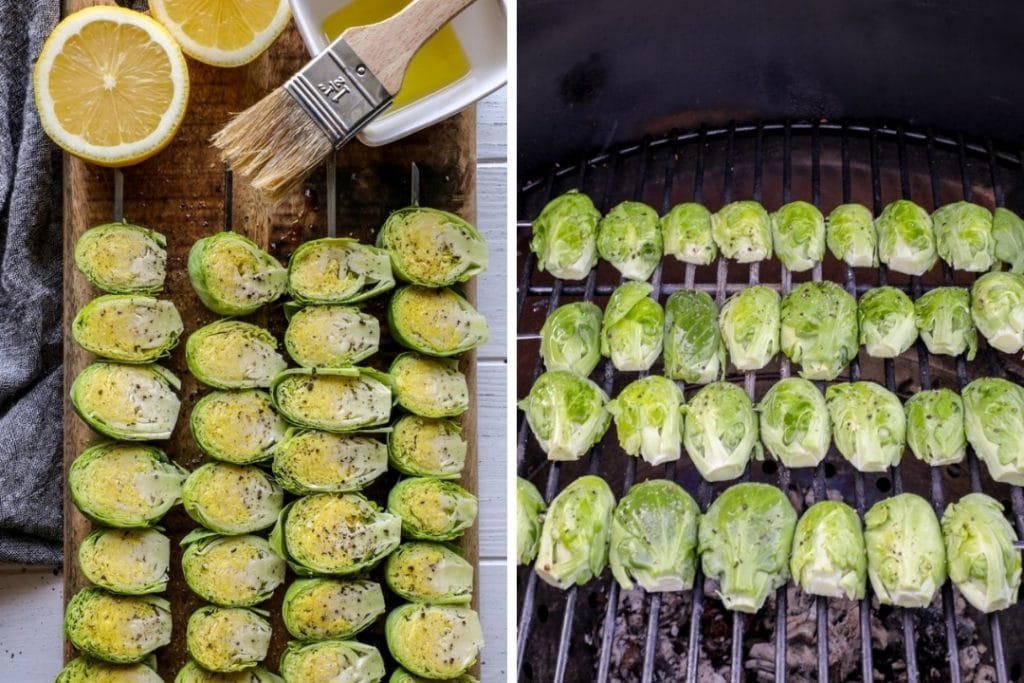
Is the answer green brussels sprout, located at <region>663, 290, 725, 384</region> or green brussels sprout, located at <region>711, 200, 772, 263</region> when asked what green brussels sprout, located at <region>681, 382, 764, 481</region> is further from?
green brussels sprout, located at <region>711, 200, 772, 263</region>

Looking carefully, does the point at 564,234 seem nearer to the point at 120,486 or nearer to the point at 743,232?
the point at 743,232

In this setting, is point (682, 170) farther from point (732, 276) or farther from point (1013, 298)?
point (1013, 298)

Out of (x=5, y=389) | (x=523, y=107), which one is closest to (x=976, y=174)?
(x=523, y=107)

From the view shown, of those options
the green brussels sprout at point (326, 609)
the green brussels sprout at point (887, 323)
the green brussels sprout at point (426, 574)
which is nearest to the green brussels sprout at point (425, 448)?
the green brussels sprout at point (426, 574)

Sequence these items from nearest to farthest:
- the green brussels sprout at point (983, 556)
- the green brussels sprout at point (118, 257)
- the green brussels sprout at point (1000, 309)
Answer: the green brussels sprout at point (983, 556) → the green brussels sprout at point (1000, 309) → the green brussels sprout at point (118, 257)

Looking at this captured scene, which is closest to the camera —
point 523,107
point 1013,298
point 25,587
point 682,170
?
point 523,107

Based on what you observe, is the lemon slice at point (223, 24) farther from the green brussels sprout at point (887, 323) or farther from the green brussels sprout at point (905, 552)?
the green brussels sprout at point (905, 552)

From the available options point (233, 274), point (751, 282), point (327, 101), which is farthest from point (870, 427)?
point (233, 274)
